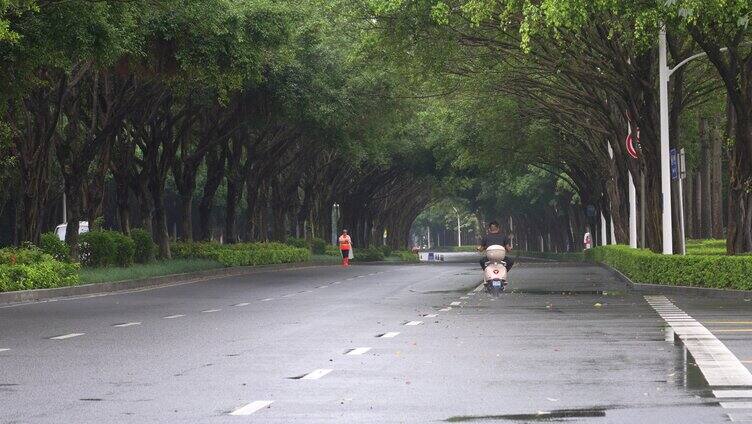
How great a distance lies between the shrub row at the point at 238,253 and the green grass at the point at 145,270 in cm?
129

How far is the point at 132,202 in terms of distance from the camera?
291 feet

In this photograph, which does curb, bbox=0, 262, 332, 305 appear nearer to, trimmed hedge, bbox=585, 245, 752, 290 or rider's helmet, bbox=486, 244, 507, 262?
rider's helmet, bbox=486, 244, 507, 262

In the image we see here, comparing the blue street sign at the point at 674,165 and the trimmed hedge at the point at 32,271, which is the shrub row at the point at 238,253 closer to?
the trimmed hedge at the point at 32,271

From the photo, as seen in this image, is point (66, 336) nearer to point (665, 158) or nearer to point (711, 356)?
point (711, 356)

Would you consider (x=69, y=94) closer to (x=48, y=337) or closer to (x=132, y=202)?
(x=48, y=337)

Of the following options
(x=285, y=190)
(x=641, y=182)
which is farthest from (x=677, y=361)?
(x=285, y=190)

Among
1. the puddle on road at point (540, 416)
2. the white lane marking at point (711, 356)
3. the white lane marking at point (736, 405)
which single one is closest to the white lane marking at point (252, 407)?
the puddle on road at point (540, 416)

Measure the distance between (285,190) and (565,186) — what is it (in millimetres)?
23304

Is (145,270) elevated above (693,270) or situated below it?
above

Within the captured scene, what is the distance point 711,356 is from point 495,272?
17.5 metres

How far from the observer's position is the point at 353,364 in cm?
1457

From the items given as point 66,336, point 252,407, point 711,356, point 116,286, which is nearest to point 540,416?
point 252,407

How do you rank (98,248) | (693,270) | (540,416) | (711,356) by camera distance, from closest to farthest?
1. (540,416)
2. (711,356)
3. (693,270)
4. (98,248)

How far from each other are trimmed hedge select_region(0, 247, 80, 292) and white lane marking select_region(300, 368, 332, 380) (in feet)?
62.7
